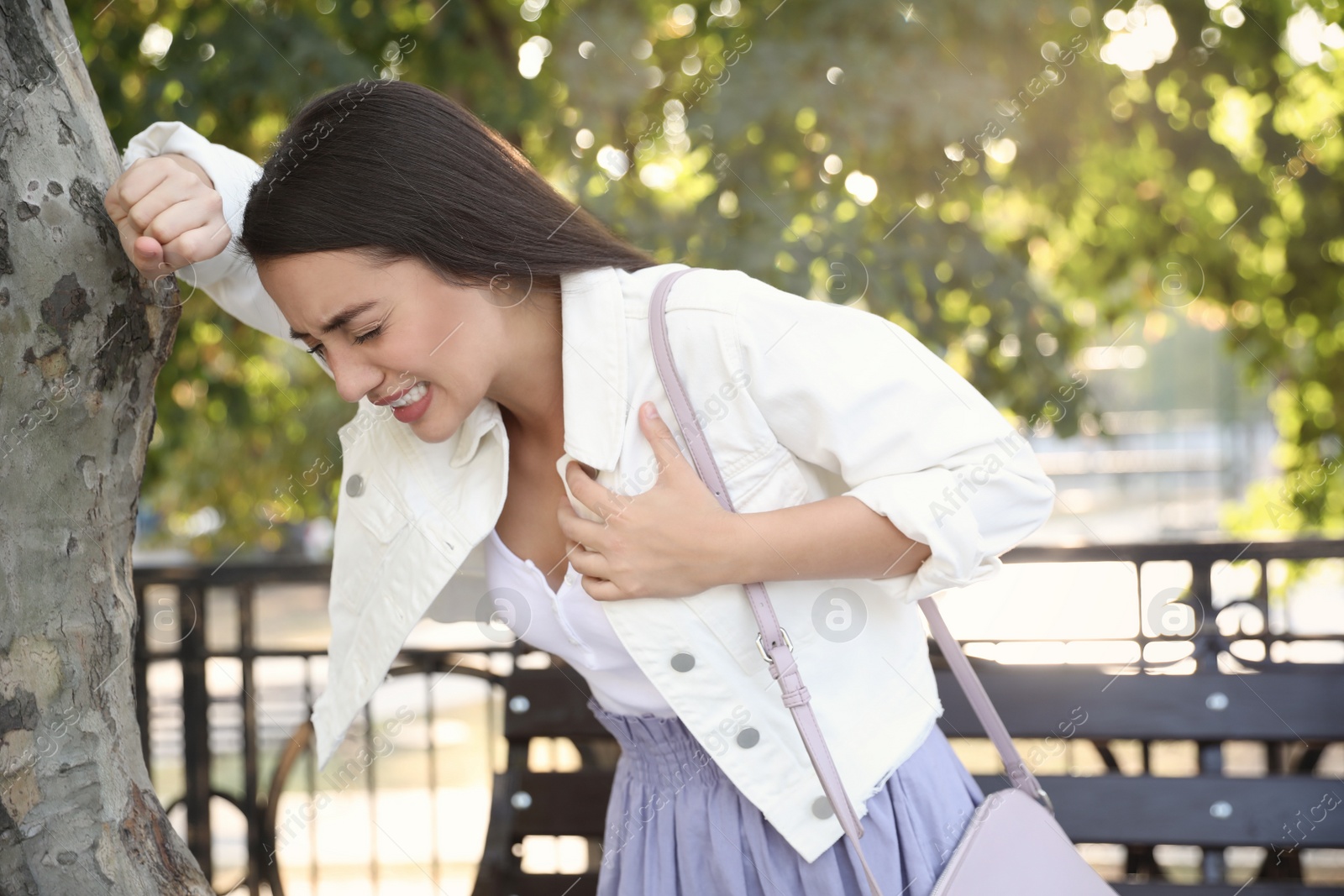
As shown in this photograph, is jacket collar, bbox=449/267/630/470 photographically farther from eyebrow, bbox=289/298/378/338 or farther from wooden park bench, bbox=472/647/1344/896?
wooden park bench, bbox=472/647/1344/896

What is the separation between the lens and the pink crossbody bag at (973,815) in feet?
4.19

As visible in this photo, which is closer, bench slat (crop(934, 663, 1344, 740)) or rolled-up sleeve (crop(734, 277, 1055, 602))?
rolled-up sleeve (crop(734, 277, 1055, 602))

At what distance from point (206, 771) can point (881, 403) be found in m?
2.25

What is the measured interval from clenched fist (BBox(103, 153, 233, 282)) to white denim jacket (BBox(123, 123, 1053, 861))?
87 millimetres

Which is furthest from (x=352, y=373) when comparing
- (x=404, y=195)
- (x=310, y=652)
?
(x=310, y=652)

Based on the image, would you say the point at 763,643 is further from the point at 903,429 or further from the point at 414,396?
the point at 414,396

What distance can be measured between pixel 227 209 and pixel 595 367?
53 cm

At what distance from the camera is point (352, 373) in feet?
4.41

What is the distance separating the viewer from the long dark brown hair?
4.28 feet

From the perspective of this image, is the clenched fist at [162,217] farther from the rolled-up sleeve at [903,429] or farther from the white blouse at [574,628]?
the rolled-up sleeve at [903,429]

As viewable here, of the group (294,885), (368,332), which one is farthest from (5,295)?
(294,885)

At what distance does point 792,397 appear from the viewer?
1271mm

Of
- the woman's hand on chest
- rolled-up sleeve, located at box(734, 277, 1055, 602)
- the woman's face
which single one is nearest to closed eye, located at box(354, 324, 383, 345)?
the woman's face

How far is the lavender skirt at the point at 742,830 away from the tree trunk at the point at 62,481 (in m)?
0.59
